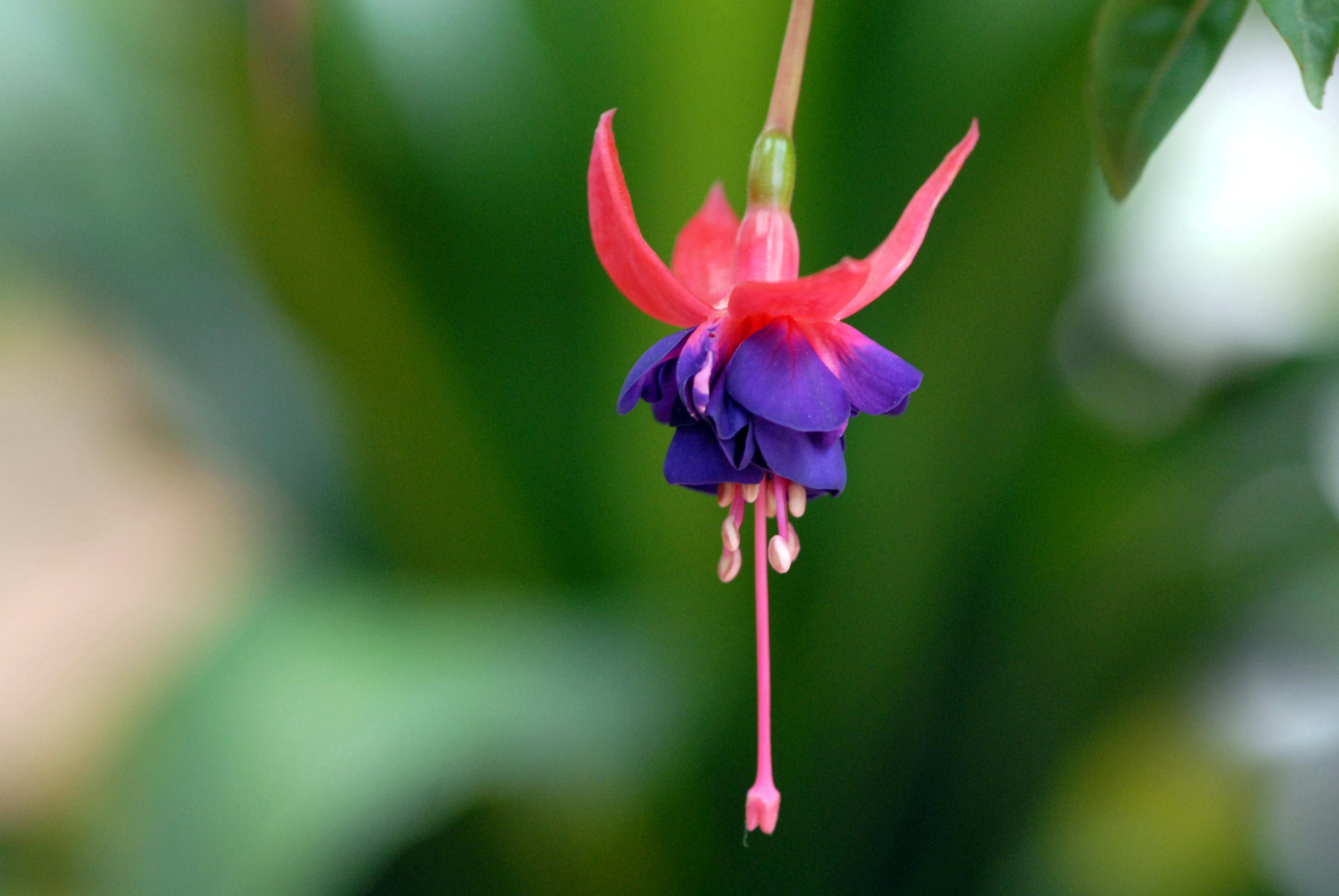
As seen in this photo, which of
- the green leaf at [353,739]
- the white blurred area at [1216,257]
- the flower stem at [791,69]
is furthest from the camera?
the white blurred area at [1216,257]

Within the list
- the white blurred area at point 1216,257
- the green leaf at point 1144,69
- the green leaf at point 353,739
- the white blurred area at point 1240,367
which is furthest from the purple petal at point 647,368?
the white blurred area at point 1216,257

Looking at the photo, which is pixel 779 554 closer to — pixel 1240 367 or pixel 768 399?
pixel 768 399

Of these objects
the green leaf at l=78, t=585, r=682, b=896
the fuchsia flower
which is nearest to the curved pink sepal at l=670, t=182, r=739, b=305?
the fuchsia flower

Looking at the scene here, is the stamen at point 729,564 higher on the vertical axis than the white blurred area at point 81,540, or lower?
higher

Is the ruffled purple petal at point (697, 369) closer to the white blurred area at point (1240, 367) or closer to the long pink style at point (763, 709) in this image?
the long pink style at point (763, 709)

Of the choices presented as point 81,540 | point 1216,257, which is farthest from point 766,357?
point 81,540

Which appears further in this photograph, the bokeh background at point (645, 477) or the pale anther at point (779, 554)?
the bokeh background at point (645, 477)
